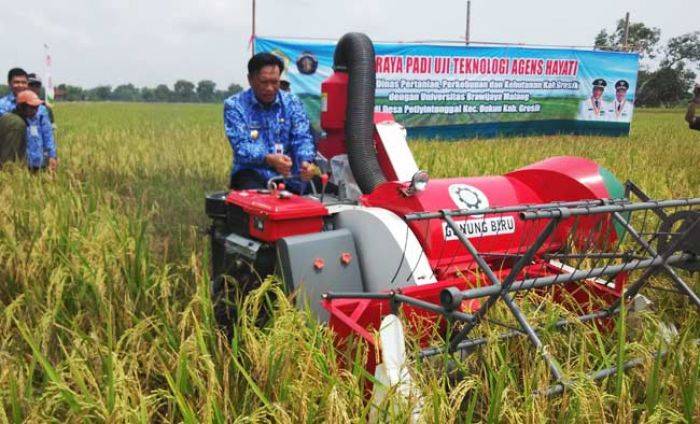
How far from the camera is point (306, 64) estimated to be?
34.9 ft

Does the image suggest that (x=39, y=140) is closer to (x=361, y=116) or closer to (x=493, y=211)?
(x=361, y=116)

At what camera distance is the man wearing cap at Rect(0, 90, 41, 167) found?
19.0ft

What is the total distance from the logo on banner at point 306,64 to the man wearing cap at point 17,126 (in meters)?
5.41

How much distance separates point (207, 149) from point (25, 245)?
253 inches

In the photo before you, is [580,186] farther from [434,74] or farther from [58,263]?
[434,74]

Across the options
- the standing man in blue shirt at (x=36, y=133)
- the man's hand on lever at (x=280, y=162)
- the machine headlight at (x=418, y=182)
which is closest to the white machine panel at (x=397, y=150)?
the man's hand on lever at (x=280, y=162)

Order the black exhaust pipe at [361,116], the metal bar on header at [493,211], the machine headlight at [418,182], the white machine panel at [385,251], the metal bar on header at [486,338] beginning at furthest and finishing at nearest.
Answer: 1. the black exhaust pipe at [361,116]
2. the machine headlight at [418,182]
3. the white machine panel at [385,251]
4. the metal bar on header at [493,211]
5. the metal bar on header at [486,338]

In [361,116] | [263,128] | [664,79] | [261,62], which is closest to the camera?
[361,116]

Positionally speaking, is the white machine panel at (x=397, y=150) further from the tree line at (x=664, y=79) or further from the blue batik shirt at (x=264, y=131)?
the tree line at (x=664, y=79)

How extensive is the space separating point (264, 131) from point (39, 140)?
139 inches

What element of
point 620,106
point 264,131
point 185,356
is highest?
point 620,106

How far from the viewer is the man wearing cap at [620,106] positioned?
583 inches

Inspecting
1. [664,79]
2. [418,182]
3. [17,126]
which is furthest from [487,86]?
[664,79]

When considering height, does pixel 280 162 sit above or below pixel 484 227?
above
